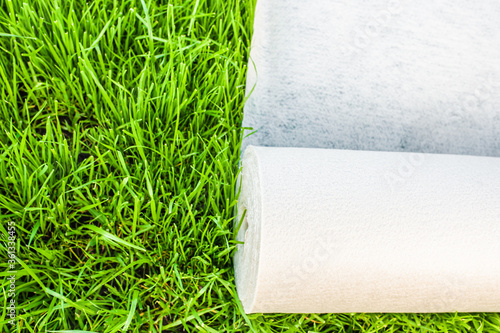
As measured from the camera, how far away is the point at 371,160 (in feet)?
2.50

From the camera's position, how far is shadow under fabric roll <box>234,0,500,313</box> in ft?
2.18

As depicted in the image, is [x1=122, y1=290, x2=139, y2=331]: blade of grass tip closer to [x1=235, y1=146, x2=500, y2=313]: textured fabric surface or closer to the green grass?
the green grass

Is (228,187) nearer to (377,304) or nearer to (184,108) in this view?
(184,108)

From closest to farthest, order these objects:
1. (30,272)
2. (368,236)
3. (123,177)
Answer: (368,236), (30,272), (123,177)

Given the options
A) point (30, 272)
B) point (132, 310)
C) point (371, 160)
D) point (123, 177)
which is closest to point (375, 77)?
point (371, 160)

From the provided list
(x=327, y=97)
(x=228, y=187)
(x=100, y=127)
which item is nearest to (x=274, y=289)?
(x=228, y=187)

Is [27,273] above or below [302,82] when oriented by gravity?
below

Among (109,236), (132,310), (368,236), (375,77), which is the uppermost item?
(375,77)

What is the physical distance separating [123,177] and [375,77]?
0.76 meters

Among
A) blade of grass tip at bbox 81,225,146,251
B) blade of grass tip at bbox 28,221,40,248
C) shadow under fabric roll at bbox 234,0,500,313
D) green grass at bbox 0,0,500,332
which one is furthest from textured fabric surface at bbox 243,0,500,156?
blade of grass tip at bbox 28,221,40,248

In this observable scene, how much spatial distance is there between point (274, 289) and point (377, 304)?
0.23 metres

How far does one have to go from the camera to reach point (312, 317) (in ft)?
2.90

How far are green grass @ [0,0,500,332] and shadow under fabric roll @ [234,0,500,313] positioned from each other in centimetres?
10

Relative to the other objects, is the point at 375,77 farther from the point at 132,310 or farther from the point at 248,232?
the point at 132,310
